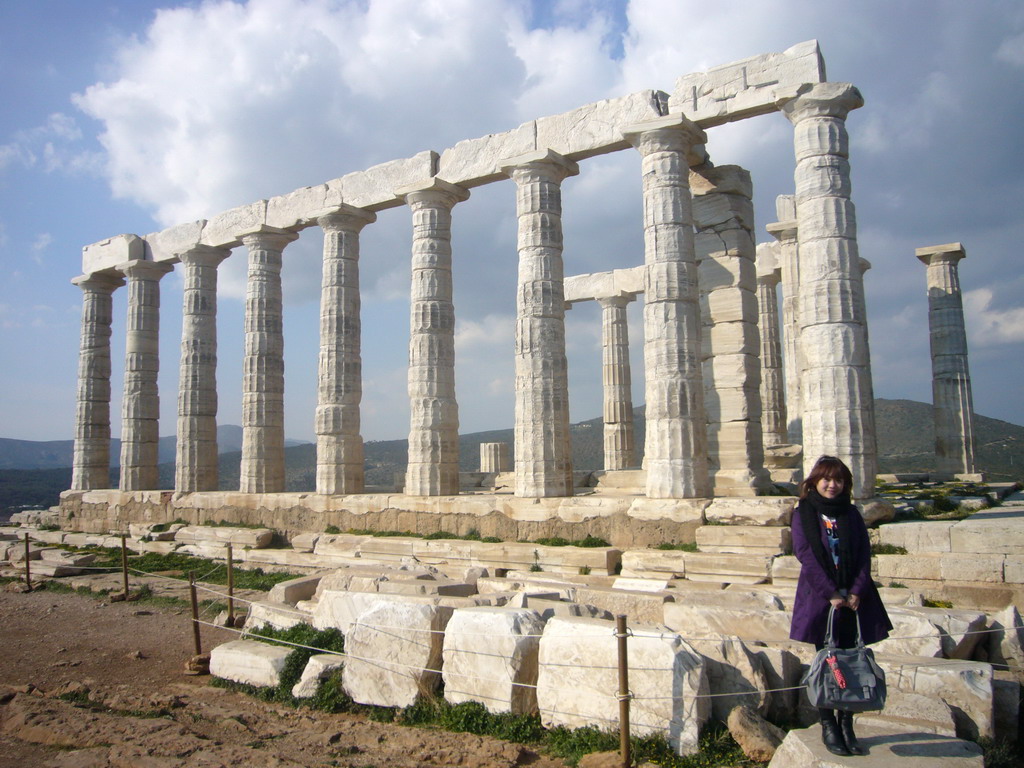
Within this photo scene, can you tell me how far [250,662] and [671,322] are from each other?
30.0 feet

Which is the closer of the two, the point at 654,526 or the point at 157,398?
the point at 654,526

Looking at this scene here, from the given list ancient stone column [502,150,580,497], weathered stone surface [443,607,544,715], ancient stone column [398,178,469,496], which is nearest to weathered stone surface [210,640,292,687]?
weathered stone surface [443,607,544,715]

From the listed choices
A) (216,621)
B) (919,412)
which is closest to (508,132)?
(216,621)

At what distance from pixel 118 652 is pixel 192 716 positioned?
386cm

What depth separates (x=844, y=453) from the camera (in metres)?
13.0

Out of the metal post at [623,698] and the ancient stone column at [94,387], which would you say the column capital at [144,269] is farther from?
the metal post at [623,698]

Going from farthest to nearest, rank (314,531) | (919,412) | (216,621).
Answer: (919,412), (314,531), (216,621)

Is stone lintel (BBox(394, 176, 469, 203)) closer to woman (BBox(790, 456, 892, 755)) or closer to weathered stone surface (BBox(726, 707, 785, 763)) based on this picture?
woman (BBox(790, 456, 892, 755))

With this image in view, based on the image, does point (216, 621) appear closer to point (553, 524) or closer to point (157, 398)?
point (553, 524)

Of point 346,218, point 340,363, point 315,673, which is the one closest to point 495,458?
point 340,363


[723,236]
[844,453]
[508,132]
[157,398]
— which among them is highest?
[508,132]

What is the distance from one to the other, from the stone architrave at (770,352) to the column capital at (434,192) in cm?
1009

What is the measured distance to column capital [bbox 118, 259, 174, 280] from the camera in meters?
23.8

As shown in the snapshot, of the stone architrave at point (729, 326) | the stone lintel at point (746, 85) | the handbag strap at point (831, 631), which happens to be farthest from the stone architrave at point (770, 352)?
the handbag strap at point (831, 631)
